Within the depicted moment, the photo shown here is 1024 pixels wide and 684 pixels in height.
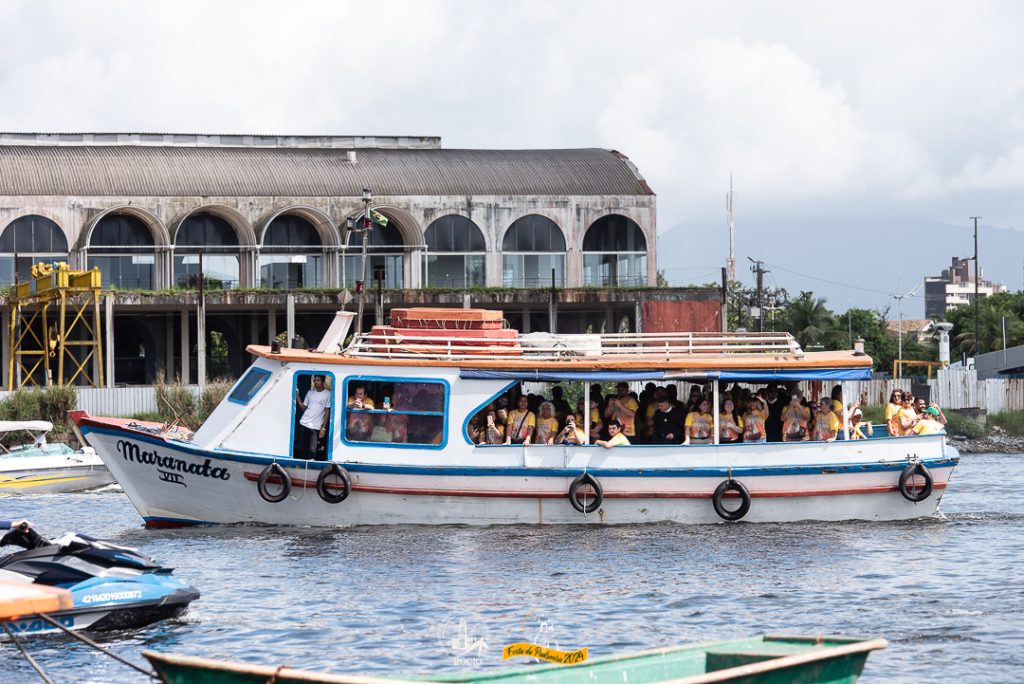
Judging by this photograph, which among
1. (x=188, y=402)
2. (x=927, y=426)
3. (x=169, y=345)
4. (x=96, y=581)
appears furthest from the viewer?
(x=169, y=345)

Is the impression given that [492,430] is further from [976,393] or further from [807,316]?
[807,316]

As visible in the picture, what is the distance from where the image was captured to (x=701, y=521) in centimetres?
2341

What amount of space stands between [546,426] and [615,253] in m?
35.5

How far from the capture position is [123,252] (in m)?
54.5

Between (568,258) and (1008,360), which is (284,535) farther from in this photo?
(1008,360)

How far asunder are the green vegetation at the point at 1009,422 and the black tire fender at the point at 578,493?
26420 millimetres

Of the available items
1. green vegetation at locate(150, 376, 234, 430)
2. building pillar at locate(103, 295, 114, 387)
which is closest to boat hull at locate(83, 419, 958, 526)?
green vegetation at locate(150, 376, 234, 430)

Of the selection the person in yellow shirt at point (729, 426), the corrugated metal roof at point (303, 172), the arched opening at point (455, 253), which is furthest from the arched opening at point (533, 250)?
the person in yellow shirt at point (729, 426)

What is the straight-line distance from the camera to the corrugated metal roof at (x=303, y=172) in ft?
181

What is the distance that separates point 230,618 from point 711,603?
5677mm

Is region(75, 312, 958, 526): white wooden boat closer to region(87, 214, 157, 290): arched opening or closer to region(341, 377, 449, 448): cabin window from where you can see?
region(341, 377, 449, 448): cabin window

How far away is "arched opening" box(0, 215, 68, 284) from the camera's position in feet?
176

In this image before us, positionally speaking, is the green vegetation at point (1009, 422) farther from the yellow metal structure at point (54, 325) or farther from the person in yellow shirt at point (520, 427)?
the yellow metal structure at point (54, 325)

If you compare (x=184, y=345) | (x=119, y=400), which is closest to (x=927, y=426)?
(x=119, y=400)
